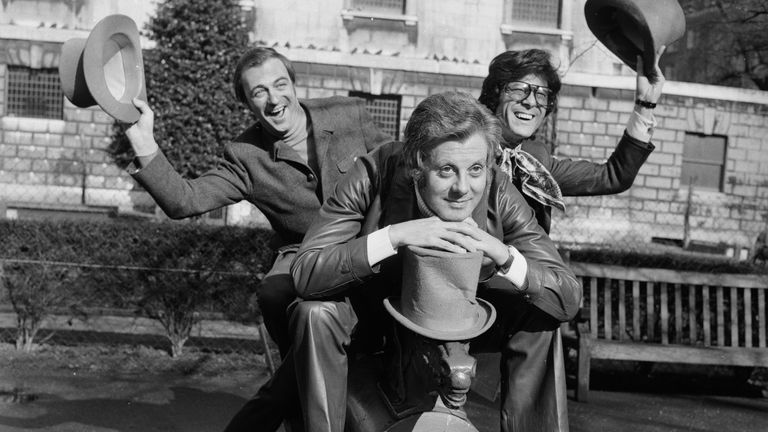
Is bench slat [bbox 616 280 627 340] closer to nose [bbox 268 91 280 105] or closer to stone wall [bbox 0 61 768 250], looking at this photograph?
nose [bbox 268 91 280 105]

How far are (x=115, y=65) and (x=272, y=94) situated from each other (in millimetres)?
729

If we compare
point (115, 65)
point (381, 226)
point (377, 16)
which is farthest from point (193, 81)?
point (381, 226)

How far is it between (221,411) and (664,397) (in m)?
3.36

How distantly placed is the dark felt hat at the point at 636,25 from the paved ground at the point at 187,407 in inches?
108

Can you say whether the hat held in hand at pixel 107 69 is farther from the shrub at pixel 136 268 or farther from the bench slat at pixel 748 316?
the bench slat at pixel 748 316

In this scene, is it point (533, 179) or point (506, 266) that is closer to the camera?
point (506, 266)

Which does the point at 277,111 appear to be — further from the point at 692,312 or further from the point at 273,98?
the point at 692,312

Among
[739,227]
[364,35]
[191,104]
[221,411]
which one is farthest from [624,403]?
[739,227]

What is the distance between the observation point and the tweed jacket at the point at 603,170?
14.0 feet

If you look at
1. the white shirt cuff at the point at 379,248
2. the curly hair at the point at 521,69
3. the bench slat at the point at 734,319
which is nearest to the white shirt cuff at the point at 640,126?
the curly hair at the point at 521,69

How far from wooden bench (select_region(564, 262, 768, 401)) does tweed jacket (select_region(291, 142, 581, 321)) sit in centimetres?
382

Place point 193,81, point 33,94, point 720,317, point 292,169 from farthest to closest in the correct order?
1. point 33,94
2. point 193,81
3. point 720,317
4. point 292,169

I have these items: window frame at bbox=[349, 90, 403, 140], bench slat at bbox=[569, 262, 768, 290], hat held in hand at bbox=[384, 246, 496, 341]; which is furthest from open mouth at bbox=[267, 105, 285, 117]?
window frame at bbox=[349, 90, 403, 140]

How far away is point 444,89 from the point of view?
21.6 m
